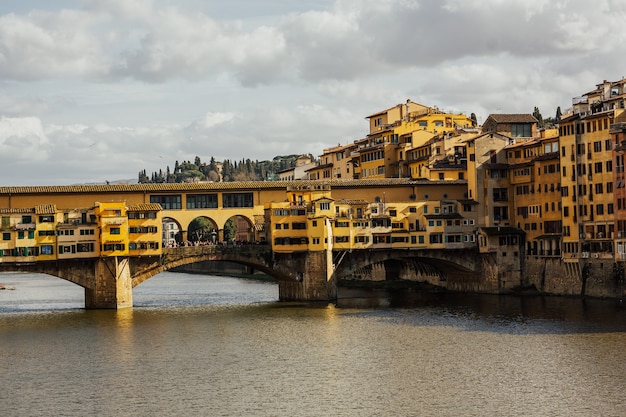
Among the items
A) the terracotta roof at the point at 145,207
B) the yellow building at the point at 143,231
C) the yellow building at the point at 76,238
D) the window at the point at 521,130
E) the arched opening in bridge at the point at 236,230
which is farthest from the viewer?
the arched opening in bridge at the point at 236,230

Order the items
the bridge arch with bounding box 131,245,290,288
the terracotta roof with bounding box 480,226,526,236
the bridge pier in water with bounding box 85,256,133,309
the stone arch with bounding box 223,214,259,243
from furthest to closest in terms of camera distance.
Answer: the stone arch with bounding box 223,214,259,243
the terracotta roof with bounding box 480,226,526,236
the bridge arch with bounding box 131,245,290,288
the bridge pier in water with bounding box 85,256,133,309

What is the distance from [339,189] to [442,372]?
47782 millimetres

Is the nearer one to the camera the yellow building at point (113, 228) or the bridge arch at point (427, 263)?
the yellow building at point (113, 228)

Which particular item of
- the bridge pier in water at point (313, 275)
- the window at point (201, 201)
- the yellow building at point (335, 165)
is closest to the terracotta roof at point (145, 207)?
the window at point (201, 201)

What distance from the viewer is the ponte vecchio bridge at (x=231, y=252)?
303 ft

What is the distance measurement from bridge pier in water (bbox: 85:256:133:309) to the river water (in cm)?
148

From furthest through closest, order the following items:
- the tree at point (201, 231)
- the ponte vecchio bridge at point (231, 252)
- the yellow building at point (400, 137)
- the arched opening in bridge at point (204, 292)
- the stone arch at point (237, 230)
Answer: the tree at point (201, 231)
the stone arch at point (237, 230)
the yellow building at point (400, 137)
the arched opening in bridge at point (204, 292)
the ponte vecchio bridge at point (231, 252)

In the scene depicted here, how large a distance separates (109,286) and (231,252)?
1116cm

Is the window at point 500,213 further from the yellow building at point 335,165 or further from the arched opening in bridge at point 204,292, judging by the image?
the yellow building at point 335,165

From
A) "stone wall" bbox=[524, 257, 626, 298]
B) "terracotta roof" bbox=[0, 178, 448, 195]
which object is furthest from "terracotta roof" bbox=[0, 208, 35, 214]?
"stone wall" bbox=[524, 257, 626, 298]

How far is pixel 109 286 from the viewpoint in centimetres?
9212

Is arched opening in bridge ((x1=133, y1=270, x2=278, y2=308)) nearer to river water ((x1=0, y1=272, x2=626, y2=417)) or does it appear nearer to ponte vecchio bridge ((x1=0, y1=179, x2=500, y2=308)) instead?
ponte vecchio bridge ((x1=0, y1=179, x2=500, y2=308))

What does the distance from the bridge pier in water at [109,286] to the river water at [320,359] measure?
1477 mm

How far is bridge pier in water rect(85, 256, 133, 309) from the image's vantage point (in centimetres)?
9169
